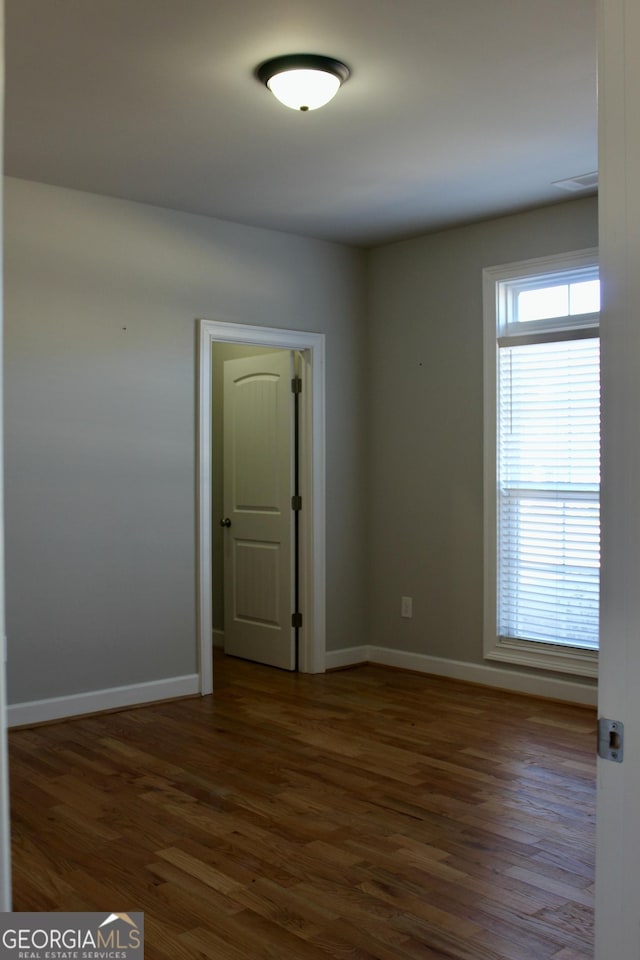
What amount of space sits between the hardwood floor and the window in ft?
1.45

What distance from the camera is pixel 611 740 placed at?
1.18m

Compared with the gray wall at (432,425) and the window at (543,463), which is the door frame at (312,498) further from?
the window at (543,463)

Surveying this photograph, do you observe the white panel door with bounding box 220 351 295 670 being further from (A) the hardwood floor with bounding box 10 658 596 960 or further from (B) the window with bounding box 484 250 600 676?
(B) the window with bounding box 484 250 600 676

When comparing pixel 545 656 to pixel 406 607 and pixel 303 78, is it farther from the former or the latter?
pixel 303 78

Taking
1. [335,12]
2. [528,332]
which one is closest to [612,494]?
[335,12]

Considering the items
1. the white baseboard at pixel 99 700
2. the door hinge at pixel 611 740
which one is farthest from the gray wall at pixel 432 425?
the door hinge at pixel 611 740

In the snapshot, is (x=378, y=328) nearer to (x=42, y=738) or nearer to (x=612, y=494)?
(x=42, y=738)

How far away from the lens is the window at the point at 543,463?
494 cm

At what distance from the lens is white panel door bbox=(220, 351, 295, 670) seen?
5.95 metres

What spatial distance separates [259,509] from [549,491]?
2.03 m

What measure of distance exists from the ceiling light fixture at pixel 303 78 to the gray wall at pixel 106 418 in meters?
1.78

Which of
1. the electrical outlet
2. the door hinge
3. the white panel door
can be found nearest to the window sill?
the electrical outlet

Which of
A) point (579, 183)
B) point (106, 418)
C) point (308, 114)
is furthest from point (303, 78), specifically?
point (106, 418)

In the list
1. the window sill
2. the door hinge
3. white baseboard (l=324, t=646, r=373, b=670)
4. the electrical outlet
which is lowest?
white baseboard (l=324, t=646, r=373, b=670)
